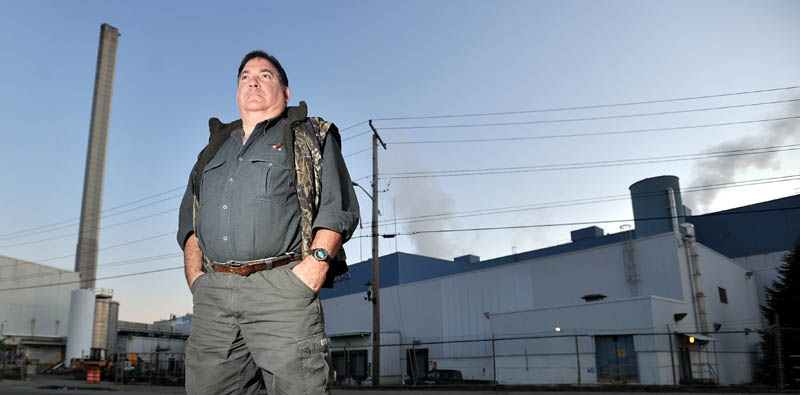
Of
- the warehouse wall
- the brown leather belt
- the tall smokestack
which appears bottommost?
the brown leather belt

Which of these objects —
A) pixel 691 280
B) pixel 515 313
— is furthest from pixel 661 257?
pixel 515 313

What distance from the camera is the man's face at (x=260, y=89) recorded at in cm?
260

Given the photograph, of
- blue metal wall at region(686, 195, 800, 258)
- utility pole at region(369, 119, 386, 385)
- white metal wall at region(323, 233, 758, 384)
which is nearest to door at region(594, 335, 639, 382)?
white metal wall at region(323, 233, 758, 384)

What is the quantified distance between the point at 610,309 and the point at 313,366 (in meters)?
24.2

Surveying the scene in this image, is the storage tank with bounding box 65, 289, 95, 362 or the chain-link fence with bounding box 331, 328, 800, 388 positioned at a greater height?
the storage tank with bounding box 65, 289, 95, 362

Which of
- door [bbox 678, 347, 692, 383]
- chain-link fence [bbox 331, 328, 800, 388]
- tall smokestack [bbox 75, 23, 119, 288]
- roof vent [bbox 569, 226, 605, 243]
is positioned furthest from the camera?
tall smokestack [bbox 75, 23, 119, 288]

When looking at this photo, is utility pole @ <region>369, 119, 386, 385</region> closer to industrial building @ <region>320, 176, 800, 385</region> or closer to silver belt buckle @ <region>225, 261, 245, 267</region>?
industrial building @ <region>320, 176, 800, 385</region>

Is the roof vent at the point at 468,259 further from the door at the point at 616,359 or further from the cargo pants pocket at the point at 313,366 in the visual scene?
the cargo pants pocket at the point at 313,366

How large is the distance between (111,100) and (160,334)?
28.5m

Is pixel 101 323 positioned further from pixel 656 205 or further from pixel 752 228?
pixel 752 228

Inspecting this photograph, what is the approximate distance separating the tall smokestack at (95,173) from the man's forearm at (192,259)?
67.0m

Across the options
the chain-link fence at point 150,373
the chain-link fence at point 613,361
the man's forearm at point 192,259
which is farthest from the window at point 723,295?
the man's forearm at point 192,259

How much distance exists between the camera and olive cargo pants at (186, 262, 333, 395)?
81.3 inches

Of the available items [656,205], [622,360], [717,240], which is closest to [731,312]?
[656,205]
